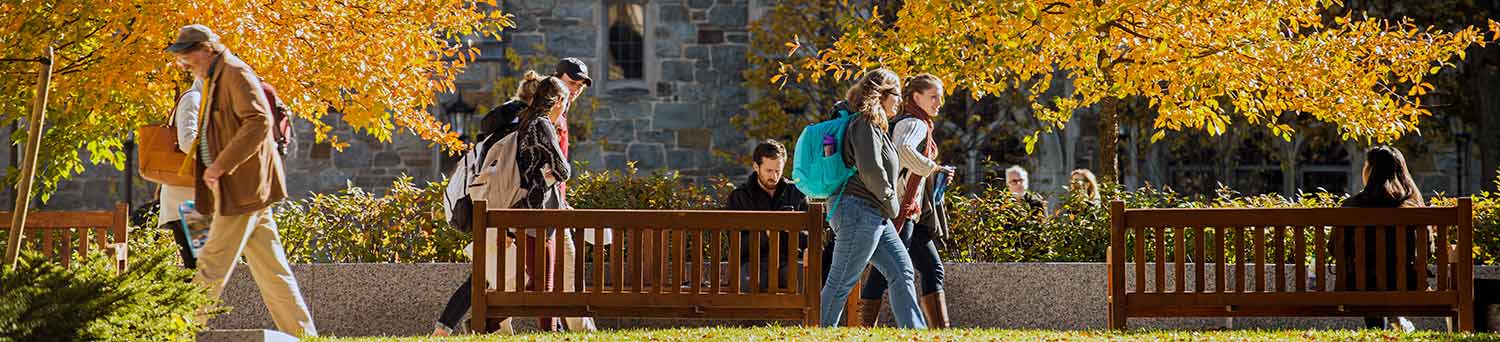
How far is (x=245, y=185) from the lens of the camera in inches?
320

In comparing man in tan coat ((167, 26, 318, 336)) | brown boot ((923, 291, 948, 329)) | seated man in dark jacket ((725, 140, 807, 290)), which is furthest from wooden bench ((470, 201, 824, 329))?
seated man in dark jacket ((725, 140, 807, 290))

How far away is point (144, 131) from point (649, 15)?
14.2 m

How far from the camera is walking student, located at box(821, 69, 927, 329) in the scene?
887cm

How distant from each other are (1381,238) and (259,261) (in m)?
4.44

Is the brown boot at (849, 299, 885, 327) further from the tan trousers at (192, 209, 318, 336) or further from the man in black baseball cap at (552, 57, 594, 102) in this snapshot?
the tan trousers at (192, 209, 318, 336)

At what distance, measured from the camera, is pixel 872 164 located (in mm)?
8820

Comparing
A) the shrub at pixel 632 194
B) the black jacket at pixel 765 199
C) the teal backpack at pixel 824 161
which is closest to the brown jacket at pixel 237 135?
the teal backpack at pixel 824 161

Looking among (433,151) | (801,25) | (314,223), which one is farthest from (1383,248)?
(433,151)

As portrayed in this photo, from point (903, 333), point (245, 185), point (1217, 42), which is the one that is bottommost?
point (903, 333)

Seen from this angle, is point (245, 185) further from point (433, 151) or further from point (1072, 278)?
point (433, 151)

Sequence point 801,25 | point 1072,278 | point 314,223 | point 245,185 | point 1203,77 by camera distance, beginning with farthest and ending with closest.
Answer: point 801,25
point 1203,77
point 314,223
point 1072,278
point 245,185

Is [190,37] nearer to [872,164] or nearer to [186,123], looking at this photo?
[186,123]

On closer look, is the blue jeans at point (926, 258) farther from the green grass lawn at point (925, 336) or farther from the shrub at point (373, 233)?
the shrub at point (373, 233)

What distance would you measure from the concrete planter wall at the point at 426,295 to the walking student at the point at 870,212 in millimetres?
1676
